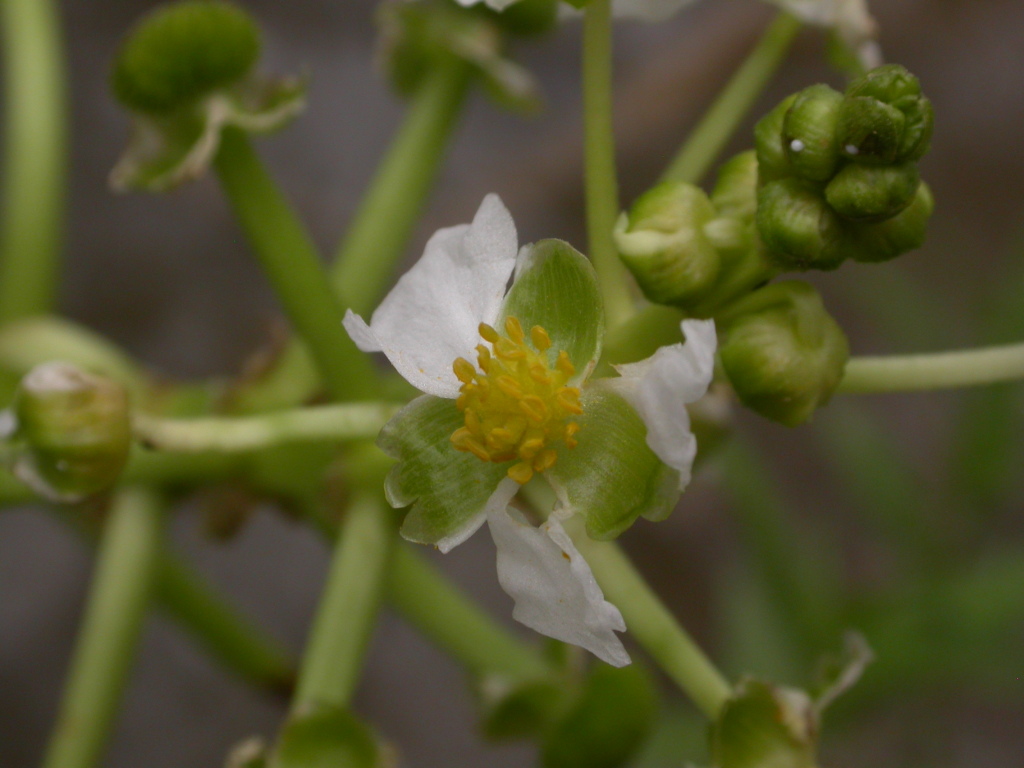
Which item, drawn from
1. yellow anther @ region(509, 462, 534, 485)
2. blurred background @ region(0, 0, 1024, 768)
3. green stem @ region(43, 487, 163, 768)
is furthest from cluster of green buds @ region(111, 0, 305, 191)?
blurred background @ region(0, 0, 1024, 768)

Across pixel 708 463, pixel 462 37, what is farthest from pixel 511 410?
pixel 708 463

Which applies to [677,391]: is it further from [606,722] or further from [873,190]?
[606,722]

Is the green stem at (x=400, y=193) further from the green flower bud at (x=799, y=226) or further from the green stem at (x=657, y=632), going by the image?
the green flower bud at (x=799, y=226)

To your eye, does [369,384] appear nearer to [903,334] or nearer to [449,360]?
[449,360]

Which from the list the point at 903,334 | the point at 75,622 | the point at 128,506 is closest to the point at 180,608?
the point at 128,506

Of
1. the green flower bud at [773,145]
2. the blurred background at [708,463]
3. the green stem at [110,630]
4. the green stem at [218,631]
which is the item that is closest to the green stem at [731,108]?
the green flower bud at [773,145]
